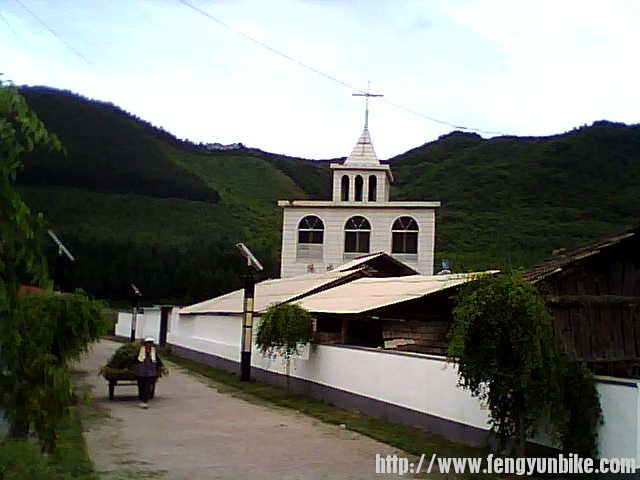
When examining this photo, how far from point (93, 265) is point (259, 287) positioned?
29.1m

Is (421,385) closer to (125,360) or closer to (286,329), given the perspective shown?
(286,329)

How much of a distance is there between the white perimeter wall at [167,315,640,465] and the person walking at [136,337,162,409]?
11.9 ft

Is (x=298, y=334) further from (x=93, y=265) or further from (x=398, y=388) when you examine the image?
(x=93, y=265)

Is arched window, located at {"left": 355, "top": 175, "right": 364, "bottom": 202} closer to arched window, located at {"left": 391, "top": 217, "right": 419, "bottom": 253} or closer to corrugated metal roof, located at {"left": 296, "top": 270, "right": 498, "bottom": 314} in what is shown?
arched window, located at {"left": 391, "top": 217, "right": 419, "bottom": 253}

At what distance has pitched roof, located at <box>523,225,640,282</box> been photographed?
11.3m

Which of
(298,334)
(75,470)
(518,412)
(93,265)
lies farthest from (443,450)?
(93,265)

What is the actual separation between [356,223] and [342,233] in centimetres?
112

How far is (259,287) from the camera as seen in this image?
110 feet

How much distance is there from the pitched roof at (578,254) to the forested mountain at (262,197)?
2801 cm

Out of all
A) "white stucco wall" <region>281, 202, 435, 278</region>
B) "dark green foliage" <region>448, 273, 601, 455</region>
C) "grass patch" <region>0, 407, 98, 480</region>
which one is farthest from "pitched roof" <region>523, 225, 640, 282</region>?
"white stucco wall" <region>281, 202, 435, 278</region>

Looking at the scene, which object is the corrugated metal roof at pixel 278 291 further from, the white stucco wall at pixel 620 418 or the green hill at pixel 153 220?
the white stucco wall at pixel 620 418

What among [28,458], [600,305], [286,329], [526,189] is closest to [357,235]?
[286,329]

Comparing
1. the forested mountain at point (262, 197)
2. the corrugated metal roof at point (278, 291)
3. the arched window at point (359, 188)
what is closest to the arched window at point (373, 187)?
the arched window at point (359, 188)

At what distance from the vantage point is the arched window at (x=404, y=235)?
174 feet
